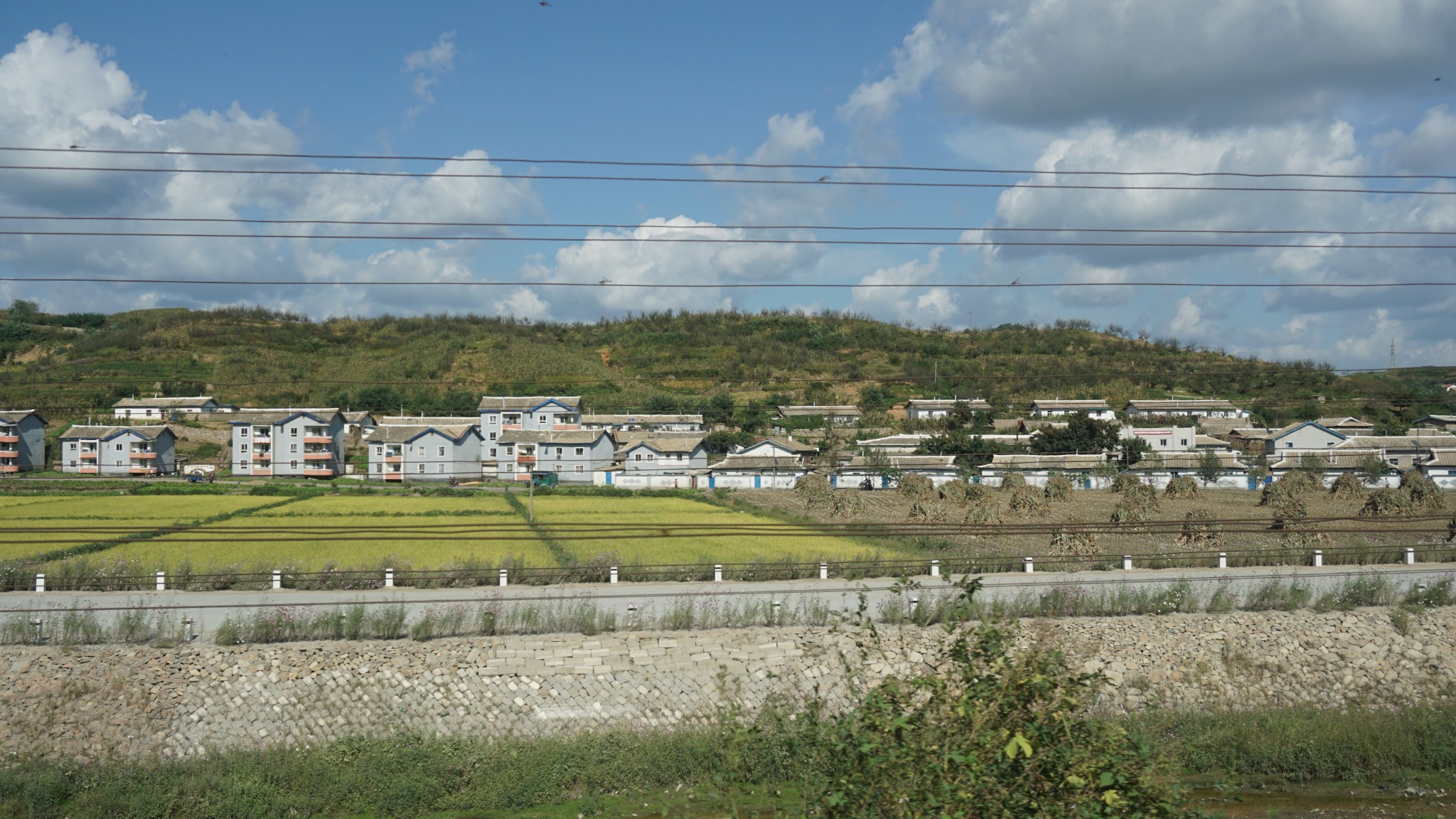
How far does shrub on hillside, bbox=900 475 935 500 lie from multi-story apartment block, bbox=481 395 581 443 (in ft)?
55.9

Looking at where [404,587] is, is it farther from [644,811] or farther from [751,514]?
[751,514]

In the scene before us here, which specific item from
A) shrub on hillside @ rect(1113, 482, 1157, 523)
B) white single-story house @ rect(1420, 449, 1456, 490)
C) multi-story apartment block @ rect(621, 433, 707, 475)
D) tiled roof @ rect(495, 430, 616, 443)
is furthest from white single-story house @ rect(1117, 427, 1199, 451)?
tiled roof @ rect(495, 430, 616, 443)

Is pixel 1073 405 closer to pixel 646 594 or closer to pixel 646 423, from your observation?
pixel 646 423

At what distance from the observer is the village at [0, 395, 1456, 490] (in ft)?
104

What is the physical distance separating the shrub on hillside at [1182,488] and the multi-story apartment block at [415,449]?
25.9 meters

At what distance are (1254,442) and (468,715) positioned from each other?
117ft

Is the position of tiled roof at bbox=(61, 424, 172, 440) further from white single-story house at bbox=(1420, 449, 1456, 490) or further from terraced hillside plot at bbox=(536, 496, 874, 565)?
white single-story house at bbox=(1420, 449, 1456, 490)

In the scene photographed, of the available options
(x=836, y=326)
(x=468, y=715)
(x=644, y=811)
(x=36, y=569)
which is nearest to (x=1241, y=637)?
(x=644, y=811)

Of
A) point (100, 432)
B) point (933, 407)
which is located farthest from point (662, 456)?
point (100, 432)

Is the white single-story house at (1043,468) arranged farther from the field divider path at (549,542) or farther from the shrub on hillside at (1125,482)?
the field divider path at (549,542)

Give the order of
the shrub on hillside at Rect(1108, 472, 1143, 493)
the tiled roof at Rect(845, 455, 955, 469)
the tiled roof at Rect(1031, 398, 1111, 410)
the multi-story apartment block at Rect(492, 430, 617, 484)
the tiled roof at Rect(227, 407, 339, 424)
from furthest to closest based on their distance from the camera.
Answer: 1. the multi-story apartment block at Rect(492, 430, 617, 484)
2. the tiled roof at Rect(1031, 398, 1111, 410)
3. the tiled roof at Rect(845, 455, 955, 469)
4. the tiled roof at Rect(227, 407, 339, 424)
5. the shrub on hillside at Rect(1108, 472, 1143, 493)

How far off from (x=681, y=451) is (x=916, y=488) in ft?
36.1

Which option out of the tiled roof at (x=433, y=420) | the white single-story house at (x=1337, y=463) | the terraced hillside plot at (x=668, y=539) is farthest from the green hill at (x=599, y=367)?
the terraced hillside plot at (x=668, y=539)

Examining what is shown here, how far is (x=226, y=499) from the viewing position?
2681 cm
